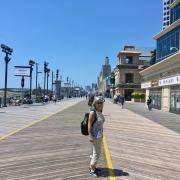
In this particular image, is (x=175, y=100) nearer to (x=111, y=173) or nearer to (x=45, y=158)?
(x=45, y=158)

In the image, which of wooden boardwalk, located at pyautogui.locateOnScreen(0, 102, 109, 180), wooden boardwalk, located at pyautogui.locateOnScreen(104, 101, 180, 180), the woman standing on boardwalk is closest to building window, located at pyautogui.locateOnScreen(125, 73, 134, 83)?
wooden boardwalk, located at pyautogui.locateOnScreen(104, 101, 180, 180)

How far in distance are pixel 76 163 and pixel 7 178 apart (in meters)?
2.21

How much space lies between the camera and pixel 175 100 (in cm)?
3988

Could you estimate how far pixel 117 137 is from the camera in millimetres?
17156

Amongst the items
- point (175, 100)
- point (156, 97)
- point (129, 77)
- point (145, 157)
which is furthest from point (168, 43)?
point (129, 77)

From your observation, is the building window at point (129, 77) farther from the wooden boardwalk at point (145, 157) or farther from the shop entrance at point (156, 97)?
the wooden boardwalk at point (145, 157)

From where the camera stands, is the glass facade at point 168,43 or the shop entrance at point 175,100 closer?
the shop entrance at point 175,100

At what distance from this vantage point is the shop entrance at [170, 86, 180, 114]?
3872 cm

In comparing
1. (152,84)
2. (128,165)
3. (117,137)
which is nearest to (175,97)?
(152,84)

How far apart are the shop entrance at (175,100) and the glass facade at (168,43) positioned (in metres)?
4.97

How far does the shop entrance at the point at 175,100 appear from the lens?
127 ft

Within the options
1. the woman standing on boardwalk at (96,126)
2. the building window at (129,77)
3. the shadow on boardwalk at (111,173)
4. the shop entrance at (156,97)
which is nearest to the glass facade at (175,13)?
the shop entrance at (156,97)

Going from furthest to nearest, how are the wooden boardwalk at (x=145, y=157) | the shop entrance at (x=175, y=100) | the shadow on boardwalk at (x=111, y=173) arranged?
the shop entrance at (x=175, y=100)
the wooden boardwalk at (x=145, y=157)
the shadow on boardwalk at (x=111, y=173)

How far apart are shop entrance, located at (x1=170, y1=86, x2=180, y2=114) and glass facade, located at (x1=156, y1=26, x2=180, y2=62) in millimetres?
4966
